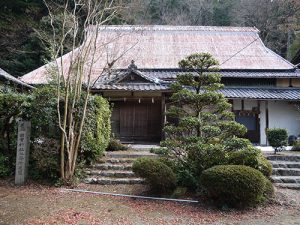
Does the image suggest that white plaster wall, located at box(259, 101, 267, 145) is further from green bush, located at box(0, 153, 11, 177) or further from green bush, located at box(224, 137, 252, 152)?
green bush, located at box(0, 153, 11, 177)

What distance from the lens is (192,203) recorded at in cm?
753

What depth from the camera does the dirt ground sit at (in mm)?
6230

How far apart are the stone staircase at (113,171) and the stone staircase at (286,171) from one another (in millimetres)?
4046

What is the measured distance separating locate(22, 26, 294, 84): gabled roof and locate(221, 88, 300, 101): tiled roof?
1.51 m

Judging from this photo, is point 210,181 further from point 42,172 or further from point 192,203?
point 42,172

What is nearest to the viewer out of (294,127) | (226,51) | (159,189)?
(159,189)

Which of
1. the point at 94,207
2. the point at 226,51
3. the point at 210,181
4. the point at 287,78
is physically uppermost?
the point at 226,51

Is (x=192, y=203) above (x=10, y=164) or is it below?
below

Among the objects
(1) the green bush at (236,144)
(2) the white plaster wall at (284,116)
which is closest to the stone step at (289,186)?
(1) the green bush at (236,144)

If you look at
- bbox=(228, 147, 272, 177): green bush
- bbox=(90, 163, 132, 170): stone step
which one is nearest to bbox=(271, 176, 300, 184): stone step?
bbox=(228, 147, 272, 177): green bush

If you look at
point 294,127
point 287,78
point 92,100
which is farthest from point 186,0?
point 92,100

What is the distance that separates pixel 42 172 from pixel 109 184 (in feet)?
6.61

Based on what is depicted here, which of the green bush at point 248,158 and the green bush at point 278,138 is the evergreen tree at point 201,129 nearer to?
the green bush at point 248,158

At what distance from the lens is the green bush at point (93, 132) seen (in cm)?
951
